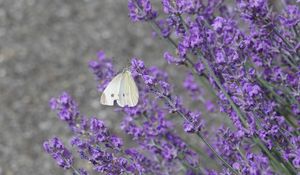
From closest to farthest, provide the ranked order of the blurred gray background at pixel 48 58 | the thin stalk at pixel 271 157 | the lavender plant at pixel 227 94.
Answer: the lavender plant at pixel 227 94, the thin stalk at pixel 271 157, the blurred gray background at pixel 48 58

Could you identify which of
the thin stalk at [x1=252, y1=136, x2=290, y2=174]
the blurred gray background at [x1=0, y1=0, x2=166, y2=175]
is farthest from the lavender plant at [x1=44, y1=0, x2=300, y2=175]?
the blurred gray background at [x1=0, y1=0, x2=166, y2=175]

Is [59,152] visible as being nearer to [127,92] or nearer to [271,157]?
[127,92]

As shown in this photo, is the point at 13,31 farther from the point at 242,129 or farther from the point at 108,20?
the point at 242,129

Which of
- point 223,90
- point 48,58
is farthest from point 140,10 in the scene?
point 48,58

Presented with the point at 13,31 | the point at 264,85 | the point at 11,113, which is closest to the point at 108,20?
the point at 13,31

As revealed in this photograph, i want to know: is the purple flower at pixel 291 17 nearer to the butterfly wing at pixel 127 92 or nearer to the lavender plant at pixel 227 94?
the lavender plant at pixel 227 94

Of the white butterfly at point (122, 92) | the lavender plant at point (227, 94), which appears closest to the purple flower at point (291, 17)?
the lavender plant at point (227, 94)

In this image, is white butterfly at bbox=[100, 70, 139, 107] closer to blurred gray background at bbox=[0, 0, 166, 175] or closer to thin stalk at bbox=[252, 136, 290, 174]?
thin stalk at bbox=[252, 136, 290, 174]
